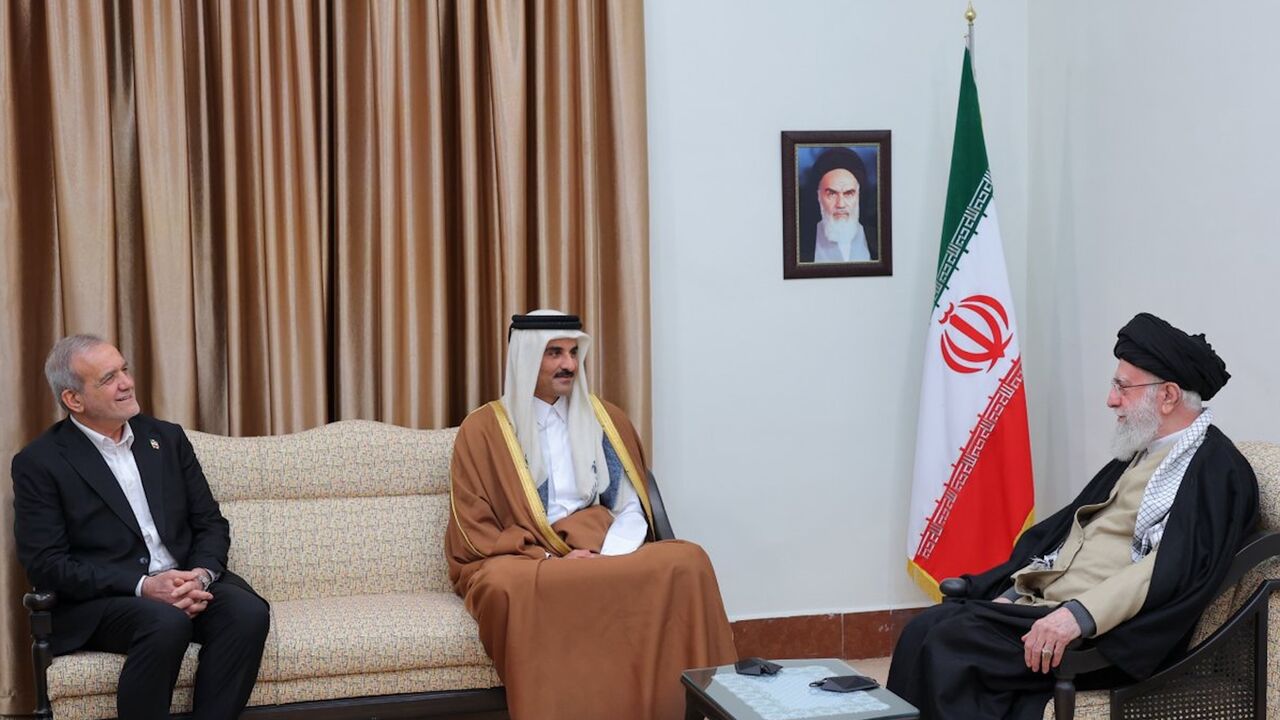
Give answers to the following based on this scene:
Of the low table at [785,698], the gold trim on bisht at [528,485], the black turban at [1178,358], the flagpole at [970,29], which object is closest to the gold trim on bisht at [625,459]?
the gold trim on bisht at [528,485]

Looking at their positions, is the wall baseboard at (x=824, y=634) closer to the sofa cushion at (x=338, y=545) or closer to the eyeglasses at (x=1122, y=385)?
the sofa cushion at (x=338, y=545)

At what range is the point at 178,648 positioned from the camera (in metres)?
3.40

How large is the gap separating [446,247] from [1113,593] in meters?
2.54

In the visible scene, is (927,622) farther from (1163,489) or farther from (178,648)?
(178,648)

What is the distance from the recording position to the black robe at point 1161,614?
3008mm

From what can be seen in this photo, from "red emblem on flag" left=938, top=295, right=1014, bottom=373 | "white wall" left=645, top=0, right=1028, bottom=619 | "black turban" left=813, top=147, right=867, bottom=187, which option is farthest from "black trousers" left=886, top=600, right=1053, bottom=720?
"black turban" left=813, top=147, right=867, bottom=187

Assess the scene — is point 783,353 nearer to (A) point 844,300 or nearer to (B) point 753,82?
(A) point 844,300

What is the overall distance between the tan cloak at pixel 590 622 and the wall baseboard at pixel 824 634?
3.62ft

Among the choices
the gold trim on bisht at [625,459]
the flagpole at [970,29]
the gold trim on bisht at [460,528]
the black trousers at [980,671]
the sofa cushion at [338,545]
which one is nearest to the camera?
the black trousers at [980,671]

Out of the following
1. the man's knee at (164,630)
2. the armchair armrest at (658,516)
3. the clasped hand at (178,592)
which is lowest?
the man's knee at (164,630)

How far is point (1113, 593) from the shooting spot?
3045 mm

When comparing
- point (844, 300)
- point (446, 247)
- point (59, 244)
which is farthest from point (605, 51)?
point (59, 244)

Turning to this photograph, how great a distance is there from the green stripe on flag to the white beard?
1.15ft

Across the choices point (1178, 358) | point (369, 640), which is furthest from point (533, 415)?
point (1178, 358)
